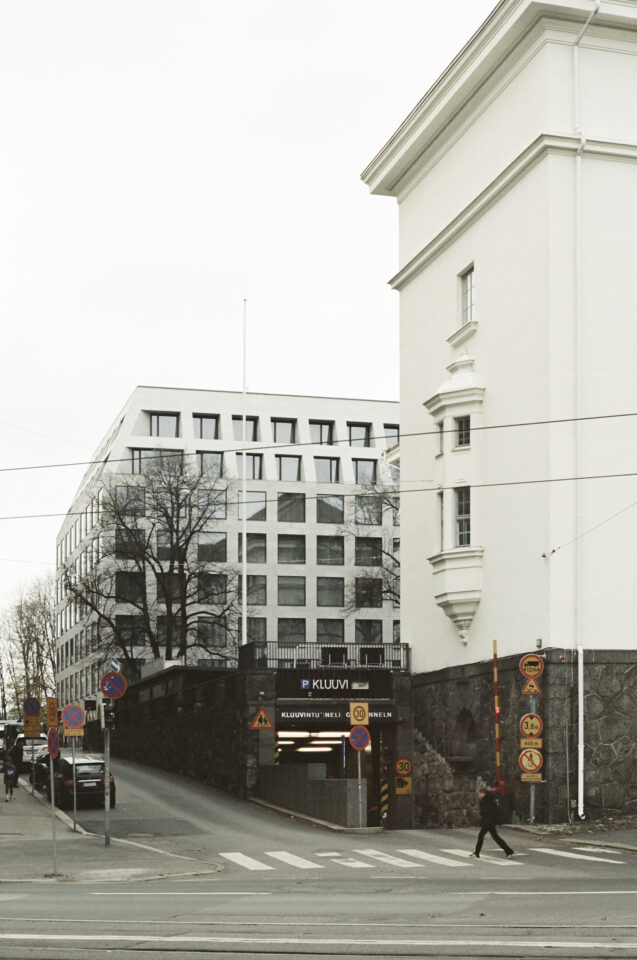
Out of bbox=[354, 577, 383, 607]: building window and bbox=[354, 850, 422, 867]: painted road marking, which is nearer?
bbox=[354, 850, 422, 867]: painted road marking

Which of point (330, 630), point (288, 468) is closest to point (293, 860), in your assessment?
point (330, 630)

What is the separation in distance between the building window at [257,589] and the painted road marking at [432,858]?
2362 inches

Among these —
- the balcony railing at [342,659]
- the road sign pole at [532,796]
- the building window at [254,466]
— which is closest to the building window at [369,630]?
the building window at [254,466]

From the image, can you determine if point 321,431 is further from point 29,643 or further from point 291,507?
point 29,643

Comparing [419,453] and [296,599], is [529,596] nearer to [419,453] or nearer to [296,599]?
[419,453]

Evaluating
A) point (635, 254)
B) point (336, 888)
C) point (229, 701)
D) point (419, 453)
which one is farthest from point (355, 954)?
point (229, 701)

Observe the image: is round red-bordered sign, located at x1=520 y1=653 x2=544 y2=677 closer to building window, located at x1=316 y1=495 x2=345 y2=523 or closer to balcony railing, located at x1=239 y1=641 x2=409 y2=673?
balcony railing, located at x1=239 y1=641 x2=409 y2=673

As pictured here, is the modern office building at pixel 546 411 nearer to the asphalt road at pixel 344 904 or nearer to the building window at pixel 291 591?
the asphalt road at pixel 344 904

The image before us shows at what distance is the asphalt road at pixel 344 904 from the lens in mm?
11945

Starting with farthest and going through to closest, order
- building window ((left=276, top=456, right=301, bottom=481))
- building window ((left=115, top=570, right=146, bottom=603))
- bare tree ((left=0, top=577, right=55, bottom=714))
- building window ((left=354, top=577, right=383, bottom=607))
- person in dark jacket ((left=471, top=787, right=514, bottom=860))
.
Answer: bare tree ((left=0, top=577, right=55, bottom=714)), building window ((left=276, top=456, right=301, bottom=481)), building window ((left=115, top=570, right=146, bottom=603)), building window ((left=354, top=577, right=383, bottom=607)), person in dark jacket ((left=471, top=787, right=514, bottom=860))

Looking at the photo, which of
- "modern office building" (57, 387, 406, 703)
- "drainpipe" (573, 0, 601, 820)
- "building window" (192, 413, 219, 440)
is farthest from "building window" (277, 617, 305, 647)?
"drainpipe" (573, 0, 601, 820)

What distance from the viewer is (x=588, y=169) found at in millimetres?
32719

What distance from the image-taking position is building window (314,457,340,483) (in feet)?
304

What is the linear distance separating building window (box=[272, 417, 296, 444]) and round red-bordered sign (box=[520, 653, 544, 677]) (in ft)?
203
